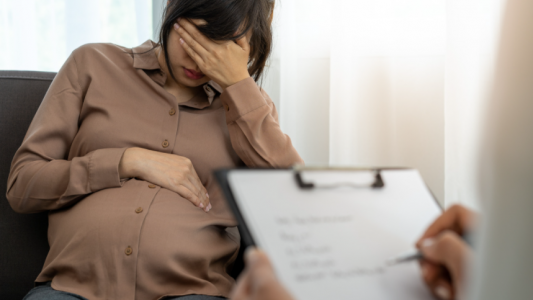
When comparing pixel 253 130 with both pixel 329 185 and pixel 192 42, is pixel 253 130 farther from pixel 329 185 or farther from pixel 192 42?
pixel 329 185

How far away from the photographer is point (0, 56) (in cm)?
161

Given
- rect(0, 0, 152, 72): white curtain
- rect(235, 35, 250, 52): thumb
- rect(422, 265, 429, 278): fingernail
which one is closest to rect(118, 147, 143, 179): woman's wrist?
rect(235, 35, 250, 52): thumb

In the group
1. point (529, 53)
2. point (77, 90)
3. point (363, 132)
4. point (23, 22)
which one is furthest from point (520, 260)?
point (23, 22)

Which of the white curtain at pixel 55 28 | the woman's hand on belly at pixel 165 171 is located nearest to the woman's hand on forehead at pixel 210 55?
the woman's hand on belly at pixel 165 171

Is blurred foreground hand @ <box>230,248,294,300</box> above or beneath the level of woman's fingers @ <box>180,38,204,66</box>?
beneath

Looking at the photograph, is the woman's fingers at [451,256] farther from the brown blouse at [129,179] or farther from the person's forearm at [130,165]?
the person's forearm at [130,165]

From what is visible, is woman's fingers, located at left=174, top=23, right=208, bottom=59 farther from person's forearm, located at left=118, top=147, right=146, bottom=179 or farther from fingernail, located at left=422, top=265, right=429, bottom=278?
fingernail, located at left=422, top=265, right=429, bottom=278

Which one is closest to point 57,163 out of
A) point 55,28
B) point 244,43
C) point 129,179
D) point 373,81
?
point 129,179

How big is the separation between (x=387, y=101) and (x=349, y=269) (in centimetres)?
90

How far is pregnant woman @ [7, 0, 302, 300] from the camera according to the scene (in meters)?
0.75

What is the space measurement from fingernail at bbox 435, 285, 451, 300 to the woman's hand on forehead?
0.66 metres

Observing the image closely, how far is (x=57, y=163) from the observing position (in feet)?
2.71

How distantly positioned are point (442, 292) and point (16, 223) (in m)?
0.93

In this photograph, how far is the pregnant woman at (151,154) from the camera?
2.46 ft
